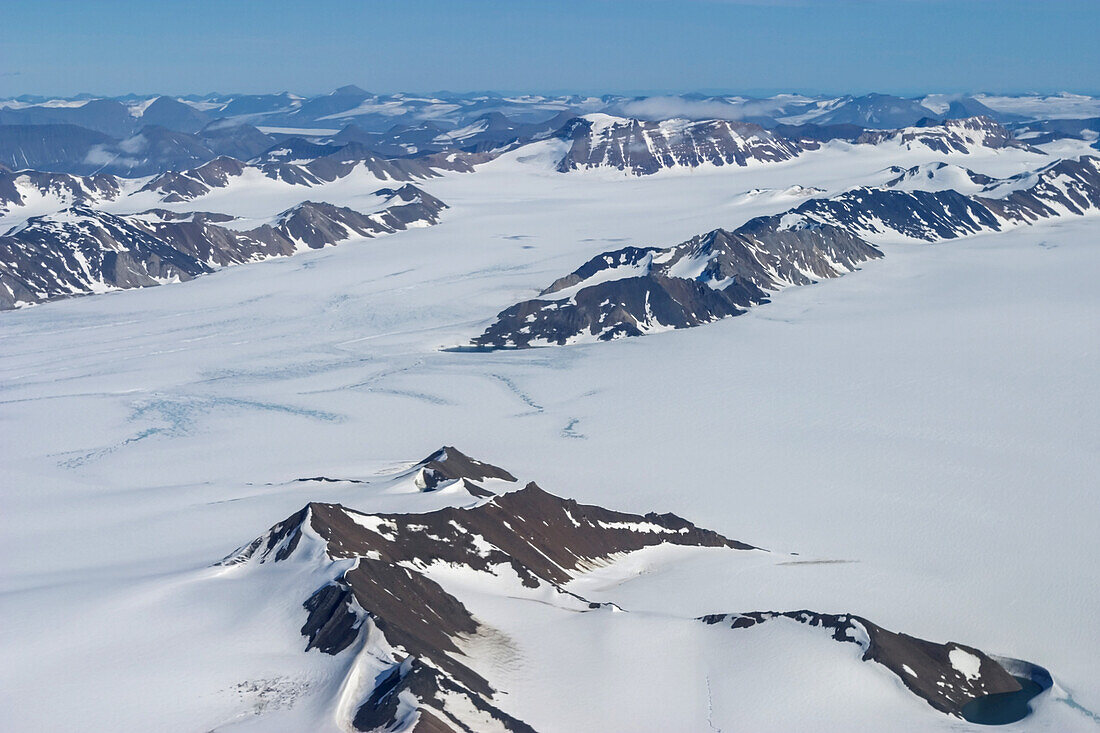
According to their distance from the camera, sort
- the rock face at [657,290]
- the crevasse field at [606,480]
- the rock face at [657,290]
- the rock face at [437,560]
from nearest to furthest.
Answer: the rock face at [437,560] < the crevasse field at [606,480] < the rock face at [657,290] < the rock face at [657,290]

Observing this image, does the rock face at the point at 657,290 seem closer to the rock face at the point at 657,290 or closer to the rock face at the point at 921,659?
the rock face at the point at 657,290

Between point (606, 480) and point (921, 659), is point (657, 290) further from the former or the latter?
point (921, 659)

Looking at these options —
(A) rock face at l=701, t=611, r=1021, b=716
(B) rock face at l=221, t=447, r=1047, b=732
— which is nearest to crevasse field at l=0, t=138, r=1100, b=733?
(A) rock face at l=701, t=611, r=1021, b=716

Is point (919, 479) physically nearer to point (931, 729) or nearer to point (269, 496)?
point (931, 729)

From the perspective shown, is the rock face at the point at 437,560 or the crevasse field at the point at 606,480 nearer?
the rock face at the point at 437,560

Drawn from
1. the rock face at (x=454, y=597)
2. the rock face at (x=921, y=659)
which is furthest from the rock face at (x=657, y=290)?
the rock face at (x=921, y=659)

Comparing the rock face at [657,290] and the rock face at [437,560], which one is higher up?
Result: the rock face at [437,560]
